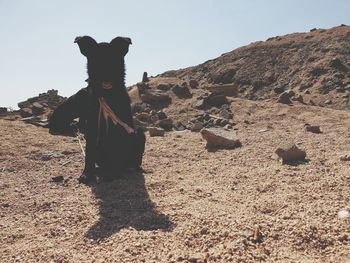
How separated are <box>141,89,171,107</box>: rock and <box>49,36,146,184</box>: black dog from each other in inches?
324

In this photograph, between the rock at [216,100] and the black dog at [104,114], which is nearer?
the black dog at [104,114]

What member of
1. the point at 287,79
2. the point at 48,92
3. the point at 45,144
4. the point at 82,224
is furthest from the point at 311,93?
the point at 82,224

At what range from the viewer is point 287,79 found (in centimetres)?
2456

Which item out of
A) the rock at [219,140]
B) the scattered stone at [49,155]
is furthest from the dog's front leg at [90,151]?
the rock at [219,140]

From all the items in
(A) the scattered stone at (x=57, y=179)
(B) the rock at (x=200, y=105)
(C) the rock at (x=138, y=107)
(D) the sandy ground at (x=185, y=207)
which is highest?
(C) the rock at (x=138, y=107)

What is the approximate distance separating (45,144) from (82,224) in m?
4.96

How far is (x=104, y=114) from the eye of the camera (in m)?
6.34

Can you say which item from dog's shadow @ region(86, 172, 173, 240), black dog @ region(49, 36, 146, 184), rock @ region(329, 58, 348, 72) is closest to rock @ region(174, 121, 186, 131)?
black dog @ region(49, 36, 146, 184)

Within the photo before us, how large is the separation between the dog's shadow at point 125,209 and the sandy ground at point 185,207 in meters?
0.01

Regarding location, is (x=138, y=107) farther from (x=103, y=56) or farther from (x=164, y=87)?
(x=103, y=56)

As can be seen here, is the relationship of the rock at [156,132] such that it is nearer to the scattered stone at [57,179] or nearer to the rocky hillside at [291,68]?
the scattered stone at [57,179]

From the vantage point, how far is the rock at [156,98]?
15184 millimetres

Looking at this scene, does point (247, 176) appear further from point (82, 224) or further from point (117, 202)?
point (82, 224)

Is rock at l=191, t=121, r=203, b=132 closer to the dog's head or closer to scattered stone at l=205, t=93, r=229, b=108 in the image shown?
scattered stone at l=205, t=93, r=229, b=108
